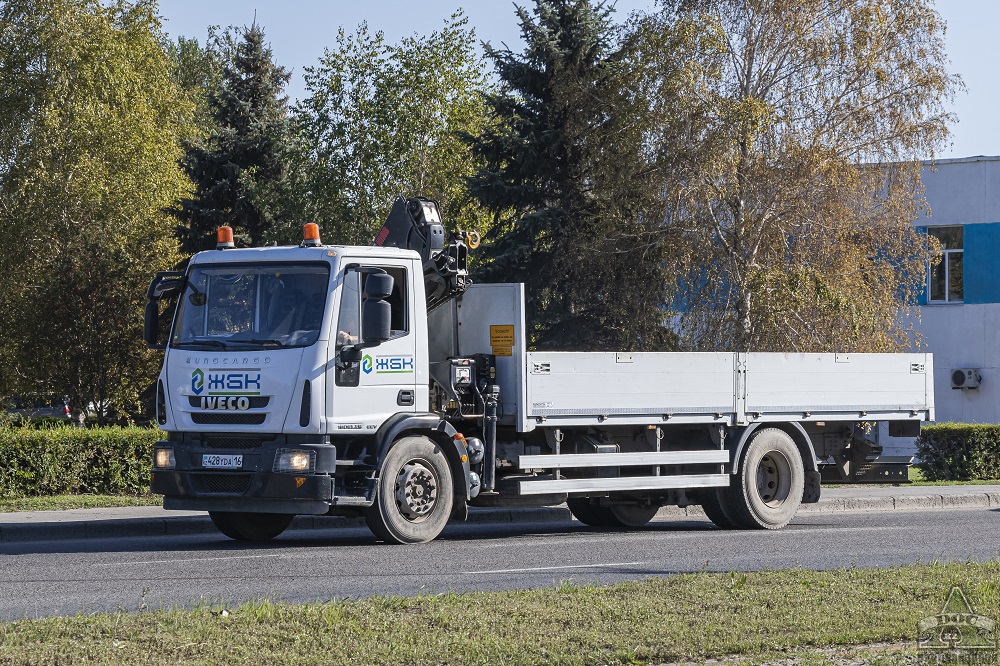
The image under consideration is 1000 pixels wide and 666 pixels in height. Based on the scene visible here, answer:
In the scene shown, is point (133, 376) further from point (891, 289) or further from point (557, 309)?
point (891, 289)

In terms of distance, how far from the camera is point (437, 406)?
44.5 feet

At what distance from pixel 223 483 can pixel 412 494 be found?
1.81 m

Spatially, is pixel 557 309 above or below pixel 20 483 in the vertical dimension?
above

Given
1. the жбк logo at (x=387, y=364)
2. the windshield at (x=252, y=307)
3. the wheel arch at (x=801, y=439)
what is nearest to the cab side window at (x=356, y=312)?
the жбк logo at (x=387, y=364)

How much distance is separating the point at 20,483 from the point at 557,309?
13.4 m

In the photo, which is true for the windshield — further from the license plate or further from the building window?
the building window

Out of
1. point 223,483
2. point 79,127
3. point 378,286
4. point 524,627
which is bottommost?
point 524,627

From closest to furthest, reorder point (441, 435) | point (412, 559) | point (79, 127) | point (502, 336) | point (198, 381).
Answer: point (412, 559)
point (198, 381)
point (441, 435)
point (502, 336)
point (79, 127)

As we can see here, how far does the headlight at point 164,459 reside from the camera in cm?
1282

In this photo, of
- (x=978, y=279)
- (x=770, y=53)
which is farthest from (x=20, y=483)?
(x=978, y=279)

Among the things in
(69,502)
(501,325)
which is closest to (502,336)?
(501,325)

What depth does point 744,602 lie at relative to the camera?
27.7 feet

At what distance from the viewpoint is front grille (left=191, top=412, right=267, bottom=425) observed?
1249cm

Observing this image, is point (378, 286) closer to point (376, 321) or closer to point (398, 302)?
point (376, 321)
